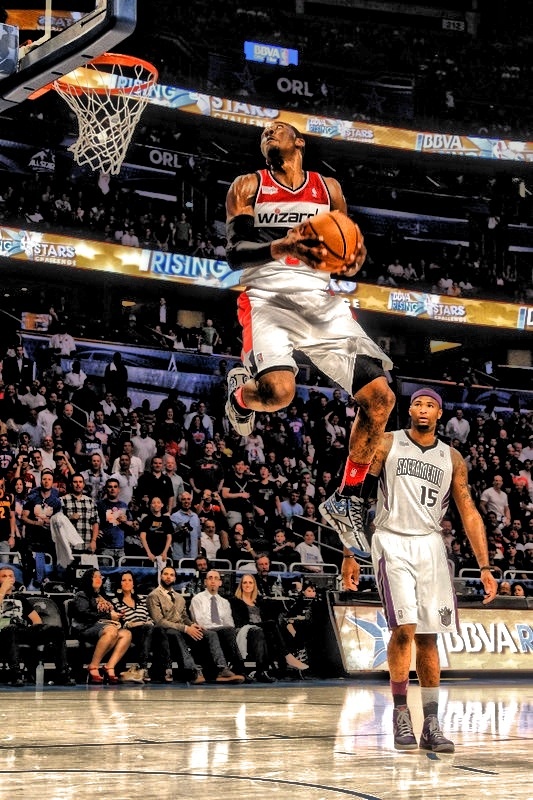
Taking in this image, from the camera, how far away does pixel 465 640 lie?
14.3m

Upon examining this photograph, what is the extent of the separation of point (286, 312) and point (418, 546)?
1.82 m

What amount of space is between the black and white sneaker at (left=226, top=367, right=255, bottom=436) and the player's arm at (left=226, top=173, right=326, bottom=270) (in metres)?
0.67

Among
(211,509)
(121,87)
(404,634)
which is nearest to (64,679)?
(211,509)

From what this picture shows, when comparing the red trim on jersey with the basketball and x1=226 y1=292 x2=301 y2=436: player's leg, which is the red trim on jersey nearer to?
x1=226 y1=292 x2=301 y2=436: player's leg

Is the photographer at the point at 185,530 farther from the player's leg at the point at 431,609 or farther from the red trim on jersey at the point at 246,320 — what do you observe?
the red trim on jersey at the point at 246,320

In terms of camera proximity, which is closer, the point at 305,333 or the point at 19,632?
the point at 305,333

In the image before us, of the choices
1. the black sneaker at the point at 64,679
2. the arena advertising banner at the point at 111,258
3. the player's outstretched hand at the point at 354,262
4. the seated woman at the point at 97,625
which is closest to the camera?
the player's outstretched hand at the point at 354,262

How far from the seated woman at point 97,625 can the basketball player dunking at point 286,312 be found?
6221 mm

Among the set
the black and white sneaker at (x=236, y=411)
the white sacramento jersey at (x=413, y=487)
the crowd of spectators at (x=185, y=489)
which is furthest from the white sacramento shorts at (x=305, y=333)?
the crowd of spectators at (x=185, y=489)

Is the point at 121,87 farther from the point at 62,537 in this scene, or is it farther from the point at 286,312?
the point at 286,312

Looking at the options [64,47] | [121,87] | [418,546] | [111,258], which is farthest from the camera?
[111,258]

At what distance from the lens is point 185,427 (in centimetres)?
1966

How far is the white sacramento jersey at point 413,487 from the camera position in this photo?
275 inches

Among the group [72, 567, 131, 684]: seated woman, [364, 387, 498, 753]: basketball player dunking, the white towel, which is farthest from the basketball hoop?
[364, 387, 498, 753]: basketball player dunking
